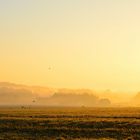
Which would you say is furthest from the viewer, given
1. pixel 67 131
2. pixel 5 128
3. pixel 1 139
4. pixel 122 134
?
pixel 5 128

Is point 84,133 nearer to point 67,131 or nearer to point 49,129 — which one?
point 67,131

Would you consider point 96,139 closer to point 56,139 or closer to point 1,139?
point 56,139

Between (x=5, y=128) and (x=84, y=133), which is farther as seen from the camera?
(x=5, y=128)

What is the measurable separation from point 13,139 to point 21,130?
11.1 metres

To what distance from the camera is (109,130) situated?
52375 mm

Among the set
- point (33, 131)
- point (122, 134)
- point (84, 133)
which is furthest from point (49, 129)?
point (122, 134)

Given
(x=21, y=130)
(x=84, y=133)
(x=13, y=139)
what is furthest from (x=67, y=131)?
(x=13, y=139)

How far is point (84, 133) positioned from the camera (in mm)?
50219

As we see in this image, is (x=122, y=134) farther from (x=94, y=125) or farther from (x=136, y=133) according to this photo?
(x=94, y=125)

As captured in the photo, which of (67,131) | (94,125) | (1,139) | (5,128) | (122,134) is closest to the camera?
(1,139)

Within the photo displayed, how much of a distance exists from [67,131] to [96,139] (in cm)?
925

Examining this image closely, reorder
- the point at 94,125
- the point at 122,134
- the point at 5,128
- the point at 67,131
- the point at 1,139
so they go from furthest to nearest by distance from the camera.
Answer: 1. the point at 94,125
2. the point at 5,128
3. the point at 67,131
4. the point at 122,134
5. the point at 1,139

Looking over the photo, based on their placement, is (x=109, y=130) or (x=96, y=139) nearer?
(x=96, y=139)

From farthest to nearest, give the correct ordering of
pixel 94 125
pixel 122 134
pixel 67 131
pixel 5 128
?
pixel 94 125 < pixel 5 128 < pixel 67 131 < pixel 122 134
